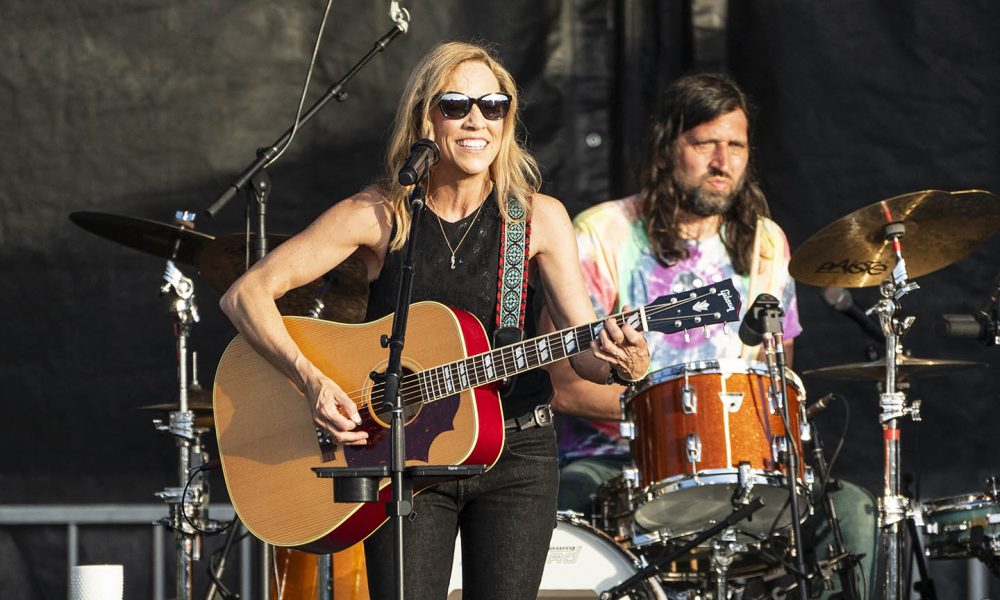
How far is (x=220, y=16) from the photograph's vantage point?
6371 mm

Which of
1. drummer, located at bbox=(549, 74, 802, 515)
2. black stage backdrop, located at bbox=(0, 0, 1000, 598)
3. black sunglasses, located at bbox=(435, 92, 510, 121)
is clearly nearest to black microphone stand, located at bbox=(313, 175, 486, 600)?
black sunglasses, located at bbox=(435, 92, 510, 121)

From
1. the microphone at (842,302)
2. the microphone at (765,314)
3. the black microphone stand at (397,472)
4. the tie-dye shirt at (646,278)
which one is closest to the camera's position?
the black microphone stand at (397,472)

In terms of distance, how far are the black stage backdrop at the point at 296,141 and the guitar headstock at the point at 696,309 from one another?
2704 millimetres

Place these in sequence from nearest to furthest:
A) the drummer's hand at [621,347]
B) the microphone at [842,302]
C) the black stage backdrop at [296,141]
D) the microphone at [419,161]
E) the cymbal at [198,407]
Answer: the microphone at [419,161]
the drummer's hand at [621,347]
the microphone at [842,302]
the cymbal at [198,407]
the black stage backdrop at [296,141]

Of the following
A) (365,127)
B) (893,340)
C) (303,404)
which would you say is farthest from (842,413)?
(303,404)

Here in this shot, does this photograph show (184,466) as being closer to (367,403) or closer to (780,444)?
(367,403)

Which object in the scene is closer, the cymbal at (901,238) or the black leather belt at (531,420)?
the black leather belt at (531,420)

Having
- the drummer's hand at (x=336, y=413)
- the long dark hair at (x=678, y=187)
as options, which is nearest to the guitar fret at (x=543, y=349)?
the drummer's hand at (x=336, y=413)

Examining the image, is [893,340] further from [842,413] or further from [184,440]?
[184,440]

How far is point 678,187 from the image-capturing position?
233 inches

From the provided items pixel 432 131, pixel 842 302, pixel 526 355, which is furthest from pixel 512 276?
pixel 842 302

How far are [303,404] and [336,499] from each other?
82 centimetres

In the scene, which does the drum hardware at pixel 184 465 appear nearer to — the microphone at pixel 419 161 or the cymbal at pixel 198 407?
the cymbal at pixel 198 407

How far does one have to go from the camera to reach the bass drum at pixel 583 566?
4.75 m
